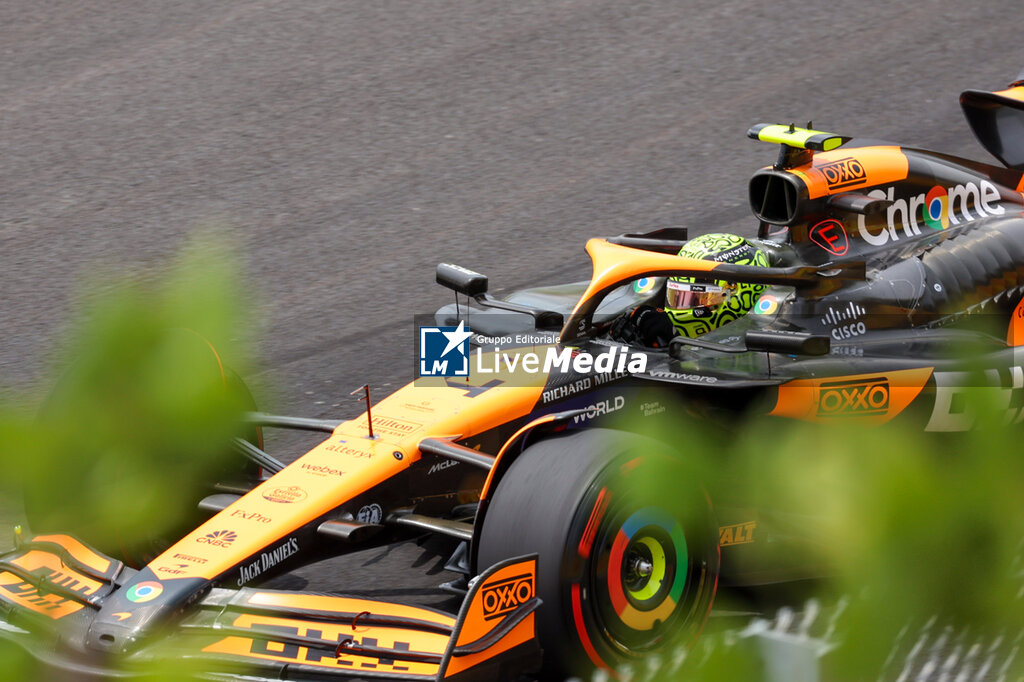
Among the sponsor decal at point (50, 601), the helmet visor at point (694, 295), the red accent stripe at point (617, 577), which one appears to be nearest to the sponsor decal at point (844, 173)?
the helmet visor at point (694, 295)

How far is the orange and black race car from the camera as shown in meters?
3.44

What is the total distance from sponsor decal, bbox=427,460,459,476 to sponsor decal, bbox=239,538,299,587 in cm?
53

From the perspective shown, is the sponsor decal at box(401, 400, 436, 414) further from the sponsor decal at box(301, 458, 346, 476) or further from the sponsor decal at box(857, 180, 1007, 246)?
the sponsor decal at box(857, 180, 1007, 246)

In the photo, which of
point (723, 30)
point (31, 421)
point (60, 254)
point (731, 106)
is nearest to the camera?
point (31, 421)

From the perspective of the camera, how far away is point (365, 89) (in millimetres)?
10391

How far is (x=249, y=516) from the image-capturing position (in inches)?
156

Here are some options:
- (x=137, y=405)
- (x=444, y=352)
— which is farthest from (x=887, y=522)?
(x=444, y=352)

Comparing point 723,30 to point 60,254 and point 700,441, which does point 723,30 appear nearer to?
point 60,254

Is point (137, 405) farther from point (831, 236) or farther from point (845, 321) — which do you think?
point (831, 236)

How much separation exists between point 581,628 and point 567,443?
51 centimetres

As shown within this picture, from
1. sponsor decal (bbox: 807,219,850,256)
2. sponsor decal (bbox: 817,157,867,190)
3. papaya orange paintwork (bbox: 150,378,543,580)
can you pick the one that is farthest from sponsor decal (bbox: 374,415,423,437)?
sponsor decal (bbox: 817,157,867,190)

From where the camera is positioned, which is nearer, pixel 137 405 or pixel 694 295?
pixel 137 405

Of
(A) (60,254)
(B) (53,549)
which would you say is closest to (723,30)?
(A) (60,254)

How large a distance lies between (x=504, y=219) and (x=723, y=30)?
157 inches
